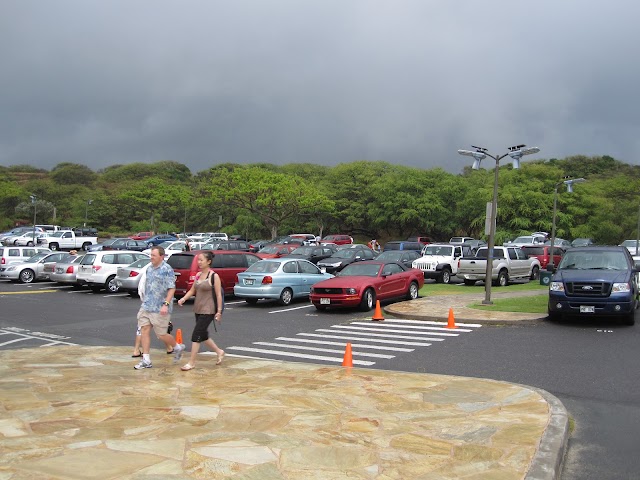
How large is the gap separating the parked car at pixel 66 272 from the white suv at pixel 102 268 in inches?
28.9

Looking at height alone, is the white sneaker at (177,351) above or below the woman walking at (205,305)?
below

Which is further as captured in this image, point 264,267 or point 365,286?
point 264,267

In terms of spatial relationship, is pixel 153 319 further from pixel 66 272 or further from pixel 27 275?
pixel 27 275

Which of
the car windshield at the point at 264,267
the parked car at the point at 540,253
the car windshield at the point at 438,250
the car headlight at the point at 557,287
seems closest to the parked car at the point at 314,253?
the car windshield at the point at 438,250

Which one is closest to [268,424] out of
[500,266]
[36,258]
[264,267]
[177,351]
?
[177,351]

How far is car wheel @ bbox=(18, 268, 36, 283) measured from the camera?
29308 mm

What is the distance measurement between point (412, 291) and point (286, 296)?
4344 millimetres

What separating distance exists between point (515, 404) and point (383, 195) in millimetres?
60736

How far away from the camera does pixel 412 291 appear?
21484 mm

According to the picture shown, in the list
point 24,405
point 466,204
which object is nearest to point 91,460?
point 24,405

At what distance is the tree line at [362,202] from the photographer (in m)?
54.4

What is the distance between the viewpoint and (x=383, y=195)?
67938 mm

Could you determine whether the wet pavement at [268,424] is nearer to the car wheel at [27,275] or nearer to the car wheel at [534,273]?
the car wheel at [27,275]

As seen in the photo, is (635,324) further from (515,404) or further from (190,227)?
(190,227)
